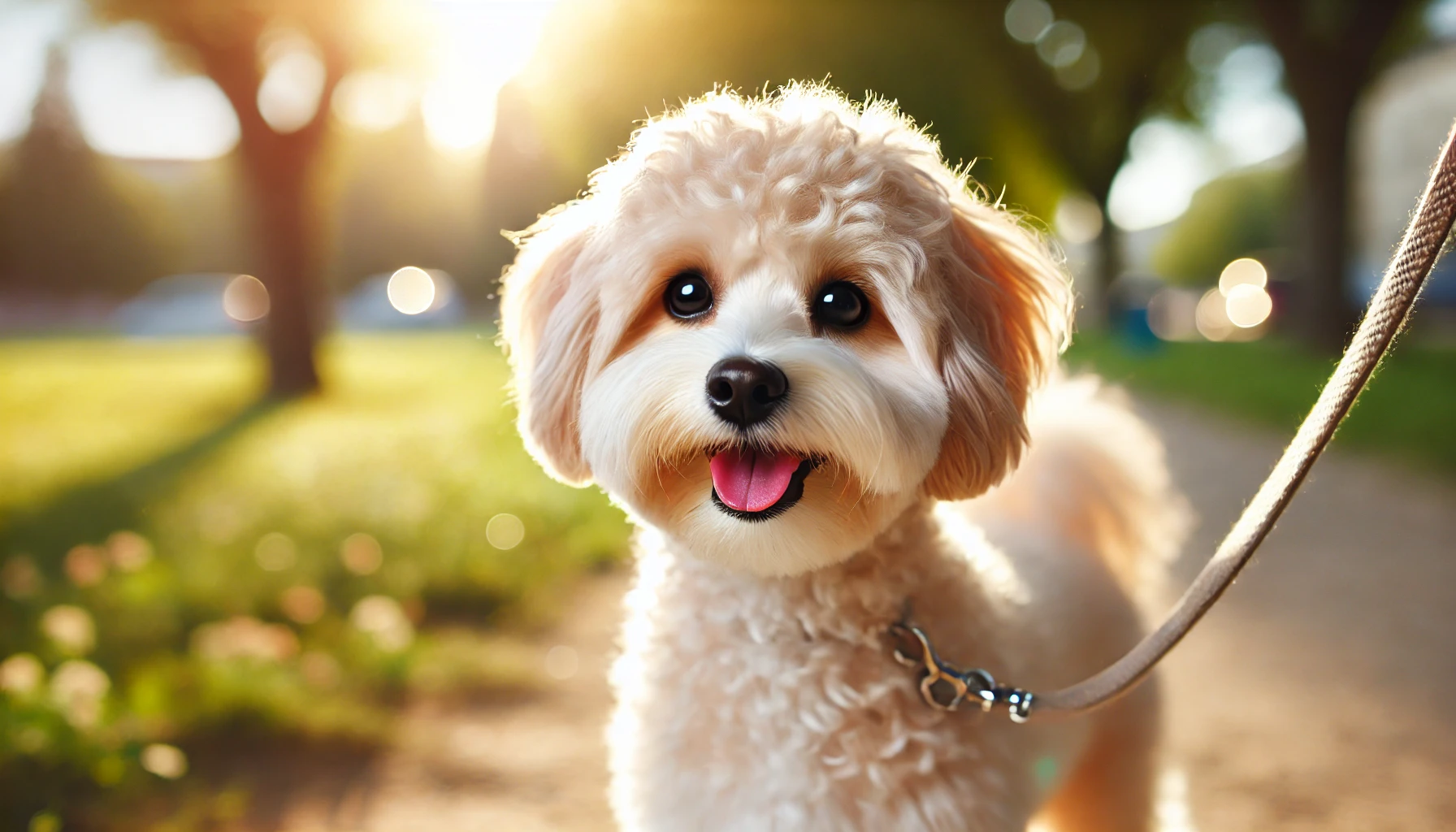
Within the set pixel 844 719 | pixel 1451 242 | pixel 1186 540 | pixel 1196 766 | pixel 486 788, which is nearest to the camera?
pixel 1451 242

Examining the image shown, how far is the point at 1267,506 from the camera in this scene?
150 cm

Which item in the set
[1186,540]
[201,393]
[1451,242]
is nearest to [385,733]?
[1451,242]

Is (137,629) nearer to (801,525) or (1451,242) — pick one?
(801,525)

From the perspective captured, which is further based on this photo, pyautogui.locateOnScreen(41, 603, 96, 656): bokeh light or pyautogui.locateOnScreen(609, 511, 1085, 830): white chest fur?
pyautogui.locateOnScreen(41, 603, 96, 656): bokeh light

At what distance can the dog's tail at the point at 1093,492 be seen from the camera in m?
2.38

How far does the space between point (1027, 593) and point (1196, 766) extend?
5.51 feet

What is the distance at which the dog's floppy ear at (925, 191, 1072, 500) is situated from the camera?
5.58ft

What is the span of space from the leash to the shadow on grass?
4.60 m

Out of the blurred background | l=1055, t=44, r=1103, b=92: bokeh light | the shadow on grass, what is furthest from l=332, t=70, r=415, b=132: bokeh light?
l=1055, t=44, r=1103, b=92: bokeh light

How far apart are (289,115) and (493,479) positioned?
6.22 m

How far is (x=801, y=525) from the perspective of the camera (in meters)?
1.60

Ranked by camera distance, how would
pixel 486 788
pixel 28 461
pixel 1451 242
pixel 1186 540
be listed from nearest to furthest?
pixel 1451 242
pixel 486 788
pixel 1186 540
pixel 28 461

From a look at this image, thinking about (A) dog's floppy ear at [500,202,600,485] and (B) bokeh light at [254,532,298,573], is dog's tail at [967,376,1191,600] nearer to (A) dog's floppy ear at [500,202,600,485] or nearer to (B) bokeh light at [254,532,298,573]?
(A) dog's floppy ear at [500,202,600,485]

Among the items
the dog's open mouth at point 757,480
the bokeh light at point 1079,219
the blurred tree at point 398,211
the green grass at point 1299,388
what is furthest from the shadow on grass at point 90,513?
the blurred tree at point 398,211
